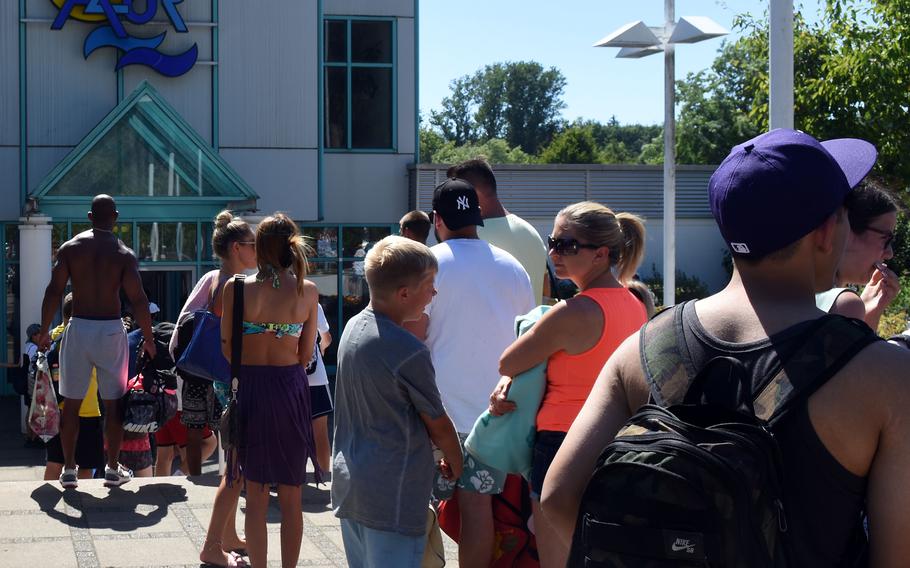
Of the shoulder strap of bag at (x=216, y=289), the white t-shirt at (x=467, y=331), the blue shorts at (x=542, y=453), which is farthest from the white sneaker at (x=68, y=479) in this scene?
the blue shorts at (x=542, y=453)

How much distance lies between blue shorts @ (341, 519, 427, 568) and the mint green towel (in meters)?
0.43

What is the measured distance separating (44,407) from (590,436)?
7.19 meters

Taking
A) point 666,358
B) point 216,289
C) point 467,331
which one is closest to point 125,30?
point 216,289

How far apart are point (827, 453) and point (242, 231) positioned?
4.93 meters

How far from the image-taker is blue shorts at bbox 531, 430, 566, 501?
→ 4.21 metres

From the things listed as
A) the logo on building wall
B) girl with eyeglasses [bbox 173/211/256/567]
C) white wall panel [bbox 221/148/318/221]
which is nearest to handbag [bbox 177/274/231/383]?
girl with eyeglasses [bbox 173/211/256/567]

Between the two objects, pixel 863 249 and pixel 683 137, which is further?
pixel 683 137

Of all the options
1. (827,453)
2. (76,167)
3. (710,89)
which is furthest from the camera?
(710,89)

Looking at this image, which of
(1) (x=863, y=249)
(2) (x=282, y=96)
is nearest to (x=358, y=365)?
(1) (x=863, y=249)

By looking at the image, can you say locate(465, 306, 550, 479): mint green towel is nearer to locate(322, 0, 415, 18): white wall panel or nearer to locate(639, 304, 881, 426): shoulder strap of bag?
locate(639, 304, 881, 426): shoulder strap of bag

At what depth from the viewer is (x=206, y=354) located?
6074mm

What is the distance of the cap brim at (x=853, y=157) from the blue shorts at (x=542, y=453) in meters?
2.03

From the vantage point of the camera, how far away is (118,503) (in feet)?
23.7

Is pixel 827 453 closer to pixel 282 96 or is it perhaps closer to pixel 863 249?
pixel 863 249
